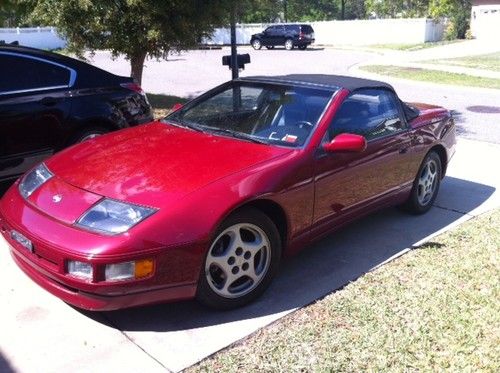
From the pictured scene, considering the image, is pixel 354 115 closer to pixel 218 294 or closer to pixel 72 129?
pixel 218 294

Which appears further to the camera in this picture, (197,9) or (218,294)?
(197,9)

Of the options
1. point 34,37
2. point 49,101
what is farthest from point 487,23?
point 49,101

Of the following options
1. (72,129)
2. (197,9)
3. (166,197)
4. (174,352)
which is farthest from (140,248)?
(197,9)

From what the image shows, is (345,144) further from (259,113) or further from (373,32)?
(373,32)

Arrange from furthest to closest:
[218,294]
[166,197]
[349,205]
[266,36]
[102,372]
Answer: [266,36], [349,205], [218,294], [166,197], [102,372]

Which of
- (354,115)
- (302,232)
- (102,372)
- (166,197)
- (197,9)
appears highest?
(197,9)

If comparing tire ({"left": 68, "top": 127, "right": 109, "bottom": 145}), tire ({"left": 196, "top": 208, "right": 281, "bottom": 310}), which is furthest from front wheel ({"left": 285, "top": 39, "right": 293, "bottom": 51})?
tire ({"left": 196, "top": 208, "right": 281, "bottom": 310})

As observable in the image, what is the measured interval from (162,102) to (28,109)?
6659 mm

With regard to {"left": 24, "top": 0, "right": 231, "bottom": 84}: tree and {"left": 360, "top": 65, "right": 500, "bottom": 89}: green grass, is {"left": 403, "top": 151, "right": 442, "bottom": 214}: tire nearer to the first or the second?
{"left": 24, "top": 0, "right": 231, "bottom": 84}: tree

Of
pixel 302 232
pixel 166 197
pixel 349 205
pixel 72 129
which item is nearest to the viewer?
pixel 166 197

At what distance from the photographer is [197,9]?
8.34 meters

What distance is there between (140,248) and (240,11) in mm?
6818

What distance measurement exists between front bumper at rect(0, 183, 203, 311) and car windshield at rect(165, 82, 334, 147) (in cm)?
126

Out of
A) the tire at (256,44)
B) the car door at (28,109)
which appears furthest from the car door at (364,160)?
the tire at (256,44)
